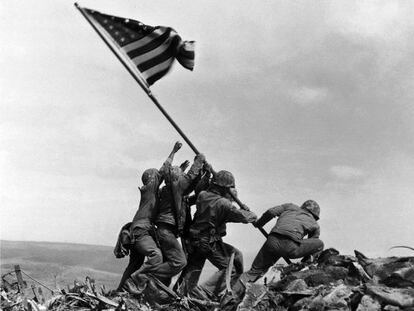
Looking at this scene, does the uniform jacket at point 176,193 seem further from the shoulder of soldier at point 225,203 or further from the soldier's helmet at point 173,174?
the shoulder of soldier at point 225,203

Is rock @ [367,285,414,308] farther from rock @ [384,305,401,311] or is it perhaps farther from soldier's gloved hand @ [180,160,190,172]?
soldier's gloved hand @ [180,160,190,172]

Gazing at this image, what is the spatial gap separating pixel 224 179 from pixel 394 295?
183 inches

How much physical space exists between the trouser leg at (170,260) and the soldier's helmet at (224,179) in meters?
1.44

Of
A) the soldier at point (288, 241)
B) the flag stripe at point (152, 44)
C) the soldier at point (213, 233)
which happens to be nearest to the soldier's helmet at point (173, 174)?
the soldier at point (213, 233)

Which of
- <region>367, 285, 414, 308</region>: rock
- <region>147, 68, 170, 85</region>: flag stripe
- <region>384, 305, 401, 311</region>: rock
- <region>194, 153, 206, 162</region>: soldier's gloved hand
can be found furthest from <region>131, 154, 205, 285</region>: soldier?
<region>384, 305, 401, 311</region>: rock

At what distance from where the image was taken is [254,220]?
38.9 feet

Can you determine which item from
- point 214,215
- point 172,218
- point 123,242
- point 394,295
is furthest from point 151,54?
point 394,295

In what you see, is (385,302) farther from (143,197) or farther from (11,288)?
(11,288)

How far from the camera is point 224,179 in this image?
39.3ft

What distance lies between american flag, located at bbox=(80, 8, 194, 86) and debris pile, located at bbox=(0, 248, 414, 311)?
15.3ft

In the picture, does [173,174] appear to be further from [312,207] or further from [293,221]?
[312,207]

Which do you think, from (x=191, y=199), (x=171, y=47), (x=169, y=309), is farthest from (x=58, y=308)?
(x=171, y=47)

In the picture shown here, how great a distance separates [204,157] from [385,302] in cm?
544

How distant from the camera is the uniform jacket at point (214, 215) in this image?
38.3 feet
